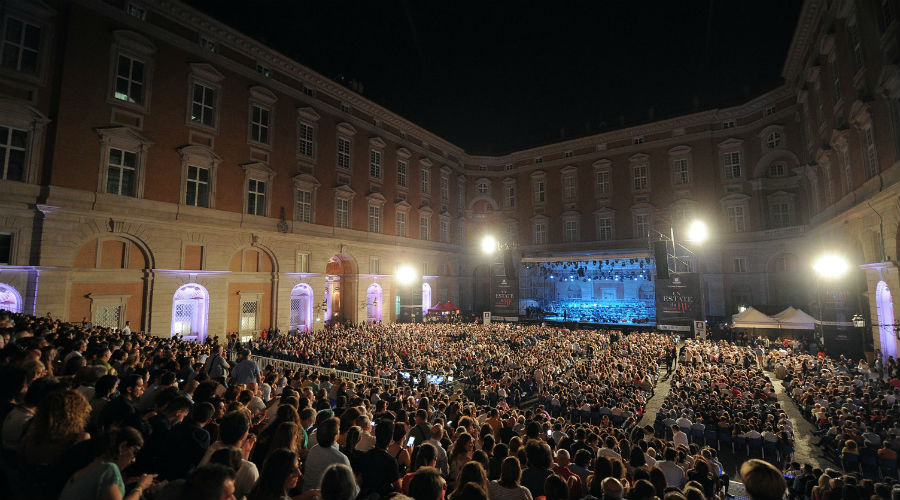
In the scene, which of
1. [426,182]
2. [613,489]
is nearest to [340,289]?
[426,182]

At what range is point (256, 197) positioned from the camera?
2484cm

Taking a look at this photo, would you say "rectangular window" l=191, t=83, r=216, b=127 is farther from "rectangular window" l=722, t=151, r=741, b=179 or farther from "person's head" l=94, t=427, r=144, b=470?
"rectangular window" l=722, t=151, r=741, b=179

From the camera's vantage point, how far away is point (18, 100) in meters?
16.2

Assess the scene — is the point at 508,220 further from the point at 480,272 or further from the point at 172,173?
the point at 172,173

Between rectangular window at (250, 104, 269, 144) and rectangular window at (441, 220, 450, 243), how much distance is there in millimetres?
19694

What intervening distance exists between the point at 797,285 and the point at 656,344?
691 inches

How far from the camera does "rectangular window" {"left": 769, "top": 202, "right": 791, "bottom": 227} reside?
31516 millimetres

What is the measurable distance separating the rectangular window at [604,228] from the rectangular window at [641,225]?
2.34m

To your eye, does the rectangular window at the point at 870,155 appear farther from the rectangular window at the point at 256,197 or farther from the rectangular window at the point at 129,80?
the rectangular window at the point at 129,80

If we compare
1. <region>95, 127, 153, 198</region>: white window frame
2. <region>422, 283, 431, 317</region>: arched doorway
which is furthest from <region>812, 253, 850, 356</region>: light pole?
<region>95, 127, 153, 198</region>: white window frame

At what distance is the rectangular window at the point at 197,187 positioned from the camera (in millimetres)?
21719

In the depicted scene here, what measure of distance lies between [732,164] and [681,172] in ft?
12.6

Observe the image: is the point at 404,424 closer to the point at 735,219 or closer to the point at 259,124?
the point at 259,124

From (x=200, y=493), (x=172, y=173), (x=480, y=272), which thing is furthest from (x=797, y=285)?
(x=172, y=173)
